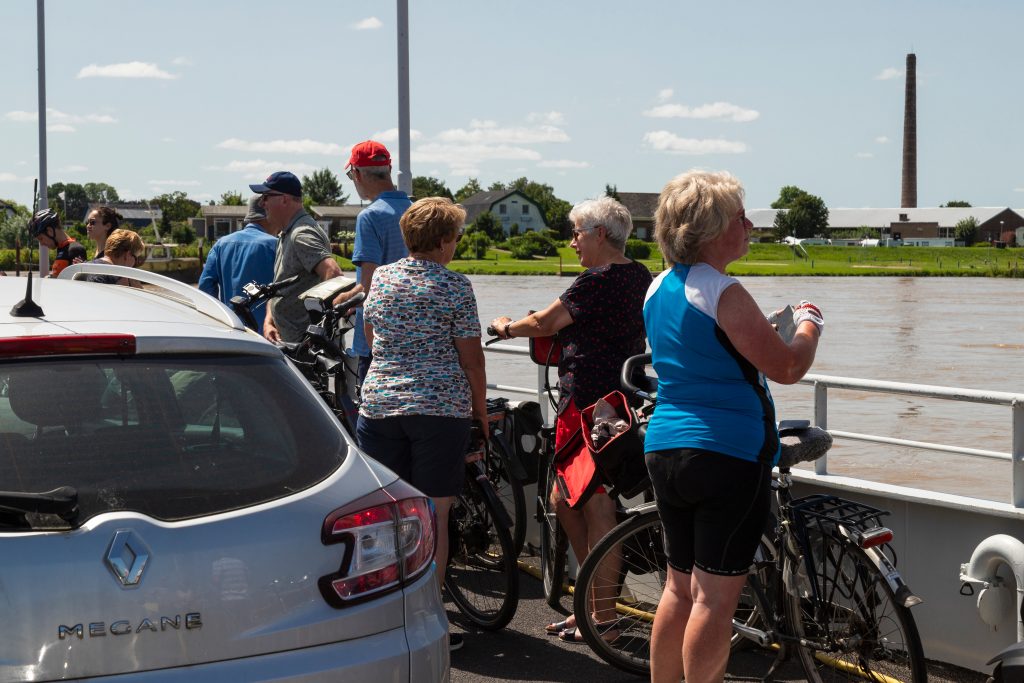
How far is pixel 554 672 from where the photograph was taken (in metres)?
5.01

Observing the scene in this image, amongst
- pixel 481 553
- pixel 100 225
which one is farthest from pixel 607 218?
pixel 100 225

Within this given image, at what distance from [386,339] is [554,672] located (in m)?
1.50

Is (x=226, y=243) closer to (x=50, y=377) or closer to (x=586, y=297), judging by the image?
(x=586, y=297)

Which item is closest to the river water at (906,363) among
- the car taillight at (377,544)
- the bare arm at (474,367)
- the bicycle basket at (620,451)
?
the bicycle basket at (620,451)

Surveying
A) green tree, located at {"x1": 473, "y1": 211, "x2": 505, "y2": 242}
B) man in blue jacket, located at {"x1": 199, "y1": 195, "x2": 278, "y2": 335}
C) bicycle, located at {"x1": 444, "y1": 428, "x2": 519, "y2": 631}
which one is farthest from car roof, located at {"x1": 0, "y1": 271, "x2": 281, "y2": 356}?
green tree, located at {"x1": 473, "y1": 211, "x2": 505, "y2": 242}

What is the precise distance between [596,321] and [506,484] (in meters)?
1.28

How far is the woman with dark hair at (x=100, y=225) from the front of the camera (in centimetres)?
911

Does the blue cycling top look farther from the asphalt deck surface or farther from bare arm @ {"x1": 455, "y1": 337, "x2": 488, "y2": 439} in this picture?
bare arm @ {"x1": 455, "y1": 337, "x2": 488, "y2": 439}

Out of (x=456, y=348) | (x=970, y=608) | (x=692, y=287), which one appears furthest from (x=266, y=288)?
(x=970, y=608)

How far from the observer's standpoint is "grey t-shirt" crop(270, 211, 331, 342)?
22.6 ft

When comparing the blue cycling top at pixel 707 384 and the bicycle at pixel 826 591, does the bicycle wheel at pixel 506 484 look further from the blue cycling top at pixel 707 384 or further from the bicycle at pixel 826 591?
the blue cycling top at pixel 707 384

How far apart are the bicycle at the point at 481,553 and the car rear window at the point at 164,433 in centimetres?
230

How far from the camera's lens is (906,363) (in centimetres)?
3559

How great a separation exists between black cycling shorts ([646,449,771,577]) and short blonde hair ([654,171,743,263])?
0.61m
